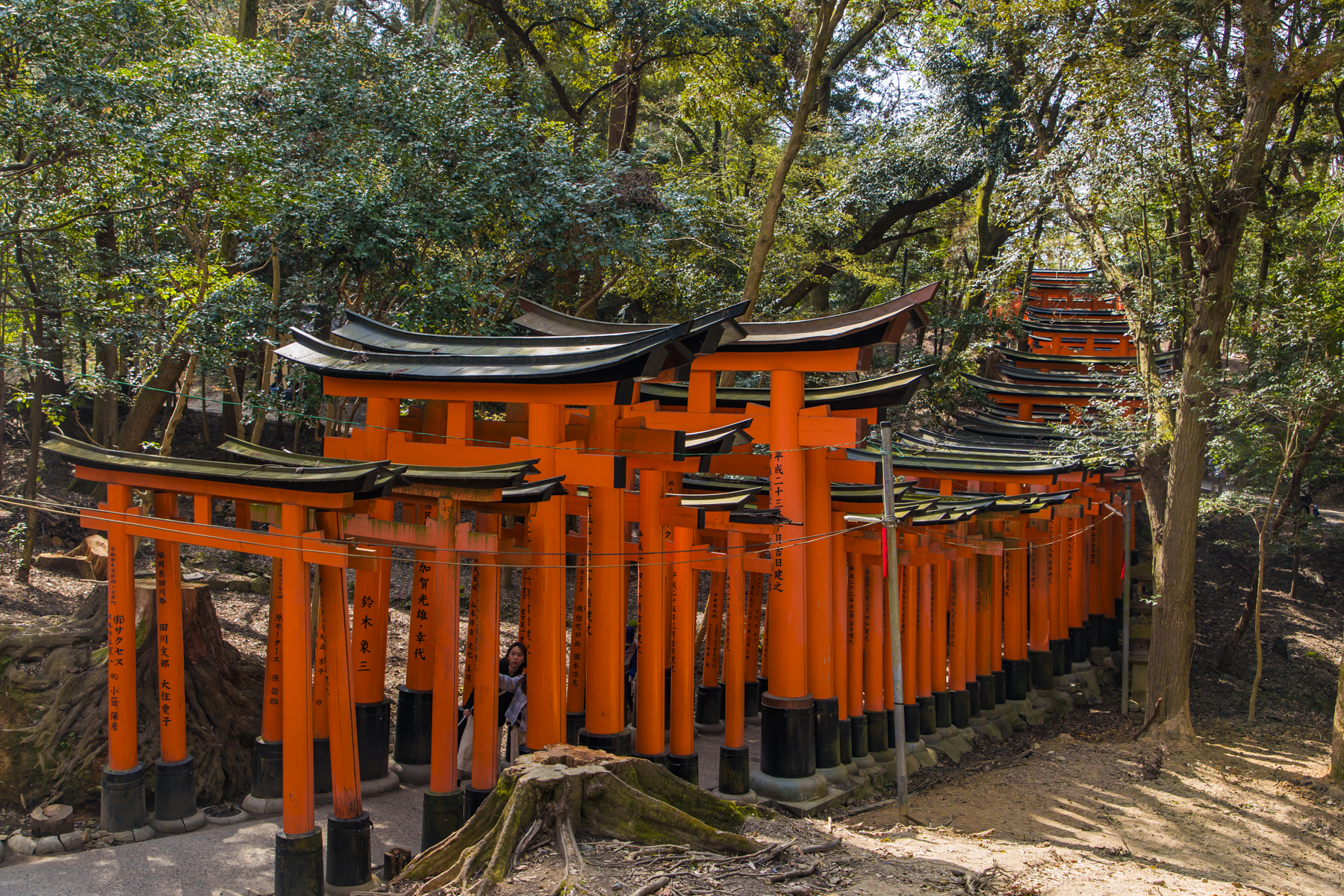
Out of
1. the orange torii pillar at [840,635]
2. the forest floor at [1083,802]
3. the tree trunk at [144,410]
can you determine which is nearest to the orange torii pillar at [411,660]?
the forest floor at [1083,802]

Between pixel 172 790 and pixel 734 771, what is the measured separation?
5.38 meters

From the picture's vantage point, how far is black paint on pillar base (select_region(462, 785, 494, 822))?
26.4ft

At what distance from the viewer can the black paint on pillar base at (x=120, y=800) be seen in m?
8.33

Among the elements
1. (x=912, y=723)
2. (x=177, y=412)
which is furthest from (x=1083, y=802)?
(x=177, y=412)

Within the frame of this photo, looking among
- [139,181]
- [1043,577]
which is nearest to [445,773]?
[139,181]

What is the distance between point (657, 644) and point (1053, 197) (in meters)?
11.8

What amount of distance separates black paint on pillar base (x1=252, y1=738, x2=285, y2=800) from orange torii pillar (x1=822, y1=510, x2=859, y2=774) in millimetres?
5856

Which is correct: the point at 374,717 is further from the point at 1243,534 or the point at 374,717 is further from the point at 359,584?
the point at 1243,534

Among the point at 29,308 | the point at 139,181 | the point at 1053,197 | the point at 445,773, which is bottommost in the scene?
the point at 445,773

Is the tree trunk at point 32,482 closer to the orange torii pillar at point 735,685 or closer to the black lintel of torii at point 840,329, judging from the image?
the black lintel of torii at point 840,329

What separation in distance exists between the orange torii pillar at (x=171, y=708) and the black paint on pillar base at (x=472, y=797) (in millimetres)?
2589

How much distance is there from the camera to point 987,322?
24.7 m

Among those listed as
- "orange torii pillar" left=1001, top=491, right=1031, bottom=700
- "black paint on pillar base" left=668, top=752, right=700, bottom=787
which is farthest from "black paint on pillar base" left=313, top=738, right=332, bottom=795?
"orange torii pillar" left=1001, top=491, right=1031, bottom=700

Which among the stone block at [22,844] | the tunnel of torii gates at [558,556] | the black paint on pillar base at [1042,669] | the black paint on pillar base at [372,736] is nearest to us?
the tunnel of torii gates at [558,556]
